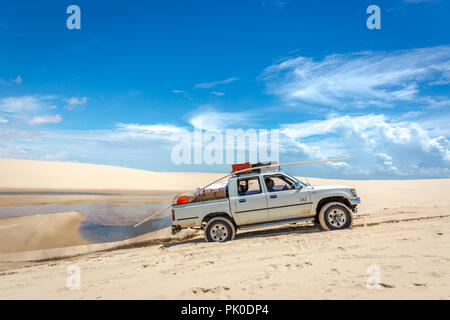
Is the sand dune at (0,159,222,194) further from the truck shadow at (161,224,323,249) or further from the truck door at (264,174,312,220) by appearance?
the truck door at (264,174,312,220)

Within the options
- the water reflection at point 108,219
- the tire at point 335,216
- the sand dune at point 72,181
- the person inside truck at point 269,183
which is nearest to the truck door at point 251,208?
the person inside truck at point 269,183

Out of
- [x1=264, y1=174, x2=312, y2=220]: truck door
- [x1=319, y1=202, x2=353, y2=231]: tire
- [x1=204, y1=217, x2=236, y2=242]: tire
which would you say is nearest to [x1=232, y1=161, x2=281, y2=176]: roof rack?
[x1=264, y1=174, x2=312, y2=220]: truck door

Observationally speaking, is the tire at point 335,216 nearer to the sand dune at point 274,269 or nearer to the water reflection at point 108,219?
the sand dune at point 274,269

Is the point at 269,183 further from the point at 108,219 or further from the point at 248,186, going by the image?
the point at 108,219

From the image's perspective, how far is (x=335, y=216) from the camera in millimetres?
8203

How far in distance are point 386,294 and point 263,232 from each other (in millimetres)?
5457

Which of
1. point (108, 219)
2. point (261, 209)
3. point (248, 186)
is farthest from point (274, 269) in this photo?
point (108, 219)

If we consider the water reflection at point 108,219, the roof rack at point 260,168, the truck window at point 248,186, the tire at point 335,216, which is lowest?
the water reflection at point 108,219

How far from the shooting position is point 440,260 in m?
4.86

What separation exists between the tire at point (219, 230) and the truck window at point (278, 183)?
5.32 feet

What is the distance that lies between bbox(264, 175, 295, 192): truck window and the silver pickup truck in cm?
5

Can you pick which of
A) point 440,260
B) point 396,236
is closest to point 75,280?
point 440,260

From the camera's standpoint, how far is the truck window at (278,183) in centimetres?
834
